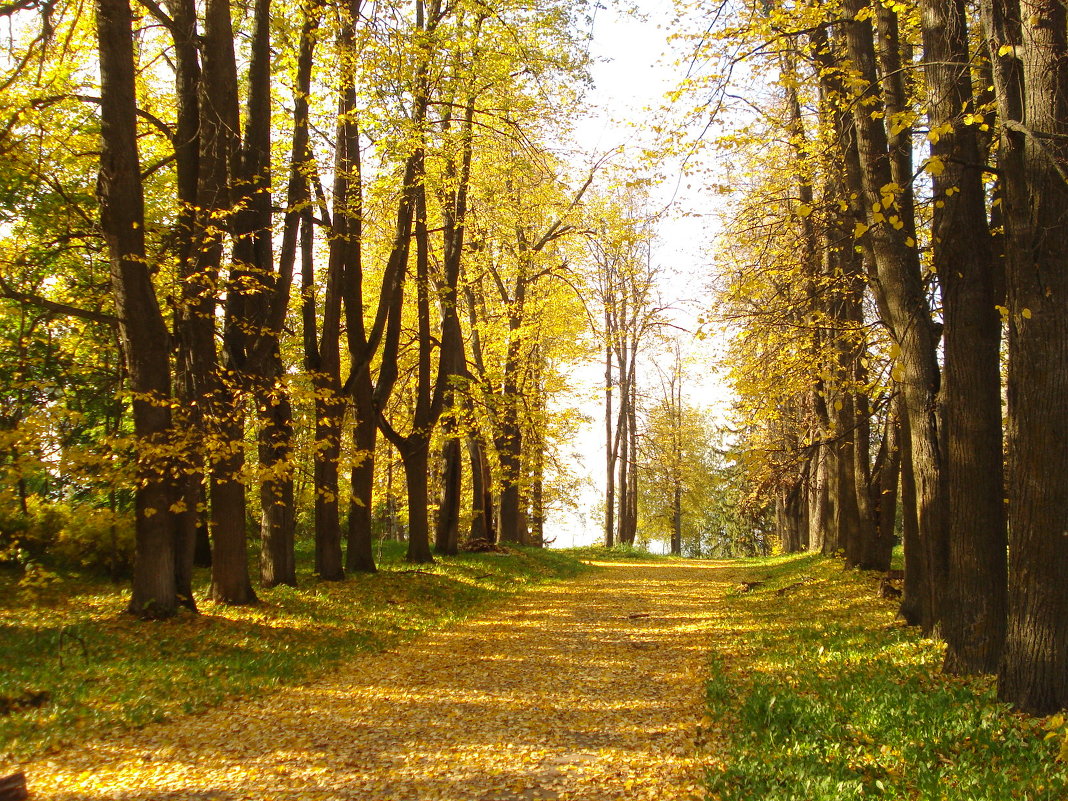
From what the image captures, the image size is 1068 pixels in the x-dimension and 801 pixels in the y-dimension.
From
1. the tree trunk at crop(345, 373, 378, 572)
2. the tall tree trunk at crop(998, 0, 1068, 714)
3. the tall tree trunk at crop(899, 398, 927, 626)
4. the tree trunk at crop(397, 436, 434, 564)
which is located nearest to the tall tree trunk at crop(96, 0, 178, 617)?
the tree trunk at crop(345, 373, 378, 572)

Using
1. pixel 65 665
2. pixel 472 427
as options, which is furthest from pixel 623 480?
pixel 65 665

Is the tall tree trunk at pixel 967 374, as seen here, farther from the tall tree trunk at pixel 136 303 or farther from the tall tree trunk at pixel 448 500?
the tall tree trunk at pixel 448 500

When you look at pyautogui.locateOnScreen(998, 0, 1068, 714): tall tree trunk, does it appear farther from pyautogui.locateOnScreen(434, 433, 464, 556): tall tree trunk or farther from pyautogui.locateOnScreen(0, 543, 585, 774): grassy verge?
pyautogui.locateOnScreen(434, 433, 464, 556): tall tree trunk

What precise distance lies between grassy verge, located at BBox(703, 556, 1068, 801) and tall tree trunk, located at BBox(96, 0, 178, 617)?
680 cm

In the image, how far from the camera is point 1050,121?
6027 mm

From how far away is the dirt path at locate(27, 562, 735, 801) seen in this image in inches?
216

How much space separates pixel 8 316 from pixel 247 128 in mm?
4462

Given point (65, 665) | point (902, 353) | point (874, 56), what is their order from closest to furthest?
point (65, 665)
point (902, 353)
point (874, 56)

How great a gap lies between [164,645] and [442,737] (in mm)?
3991

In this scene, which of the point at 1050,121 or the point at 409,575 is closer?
the point at 1050,121

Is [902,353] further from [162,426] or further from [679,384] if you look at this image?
[679,384]

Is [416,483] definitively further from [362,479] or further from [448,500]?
[362,479]

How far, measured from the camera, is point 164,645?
884 centimetres

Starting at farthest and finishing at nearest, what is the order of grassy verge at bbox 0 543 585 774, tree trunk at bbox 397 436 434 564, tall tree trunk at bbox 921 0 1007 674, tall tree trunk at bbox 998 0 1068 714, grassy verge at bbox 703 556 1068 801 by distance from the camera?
tree trunk at bbox 397 436 434 564, tall tree trunk at bbox 921 0 1007 674, grassy verge at bbox 0 543 585 774, tall tree trunk at bbox 998 0 1068 714, grassy verge at bbox 703 556 1068 801
